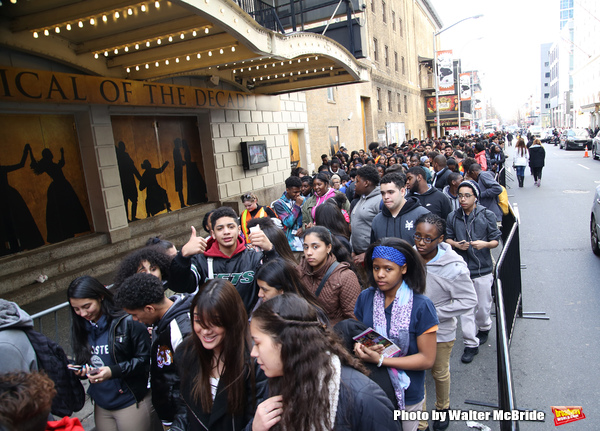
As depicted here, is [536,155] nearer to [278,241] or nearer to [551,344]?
[551,344]

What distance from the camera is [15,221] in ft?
25.0

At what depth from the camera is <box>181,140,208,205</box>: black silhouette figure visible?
39.3 ft

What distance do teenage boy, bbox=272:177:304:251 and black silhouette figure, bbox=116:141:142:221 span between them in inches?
192

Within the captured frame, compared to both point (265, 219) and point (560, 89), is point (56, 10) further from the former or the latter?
point (560, 89)

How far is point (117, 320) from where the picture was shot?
2.88 metres

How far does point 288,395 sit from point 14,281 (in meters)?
7.17

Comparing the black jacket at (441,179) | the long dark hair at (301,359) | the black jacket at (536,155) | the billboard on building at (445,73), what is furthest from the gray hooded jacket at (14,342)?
the billboard on building at (445,73)

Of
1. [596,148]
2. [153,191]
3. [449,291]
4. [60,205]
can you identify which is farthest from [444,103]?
[449,291]

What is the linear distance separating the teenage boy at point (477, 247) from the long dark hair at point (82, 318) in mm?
3596

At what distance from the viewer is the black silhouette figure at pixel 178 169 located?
11.6 m

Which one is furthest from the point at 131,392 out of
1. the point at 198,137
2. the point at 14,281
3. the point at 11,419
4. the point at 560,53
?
the point at 560,53

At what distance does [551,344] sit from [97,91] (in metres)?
9.08

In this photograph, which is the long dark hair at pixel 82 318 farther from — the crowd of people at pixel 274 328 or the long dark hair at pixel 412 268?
the long dark hair at pixel 412 268

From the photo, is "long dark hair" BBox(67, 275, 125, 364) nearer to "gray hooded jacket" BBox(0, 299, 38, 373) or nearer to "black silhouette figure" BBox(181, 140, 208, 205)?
"gray hooded jacket" BBox(0, 299, 38, 373)
